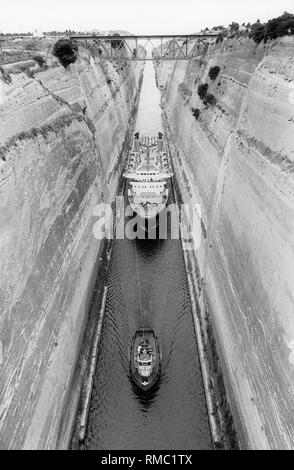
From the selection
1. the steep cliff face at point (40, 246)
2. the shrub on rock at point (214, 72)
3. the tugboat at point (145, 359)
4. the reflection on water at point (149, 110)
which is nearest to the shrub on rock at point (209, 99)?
the shrub on rock at point (214, 72)

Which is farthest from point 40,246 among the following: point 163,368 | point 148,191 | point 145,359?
point 148,191

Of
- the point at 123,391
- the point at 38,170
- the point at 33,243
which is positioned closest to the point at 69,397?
the point at 123,391

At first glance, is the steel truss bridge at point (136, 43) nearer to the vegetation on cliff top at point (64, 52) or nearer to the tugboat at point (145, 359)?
the vegetation on cliff top at point (64, 52)

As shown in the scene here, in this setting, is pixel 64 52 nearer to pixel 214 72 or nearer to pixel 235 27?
pixel 214 72

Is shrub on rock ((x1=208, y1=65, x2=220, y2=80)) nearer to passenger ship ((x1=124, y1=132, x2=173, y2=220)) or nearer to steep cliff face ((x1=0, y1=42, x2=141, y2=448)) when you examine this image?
passenger ship ((x1=124, y1=132, x2=173, y2=220))

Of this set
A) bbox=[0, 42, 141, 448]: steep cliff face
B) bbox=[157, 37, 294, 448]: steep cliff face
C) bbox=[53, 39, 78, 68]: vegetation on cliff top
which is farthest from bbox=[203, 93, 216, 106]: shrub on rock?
bbox=[53, 39, 78, 68]: vegetation on cliff top
